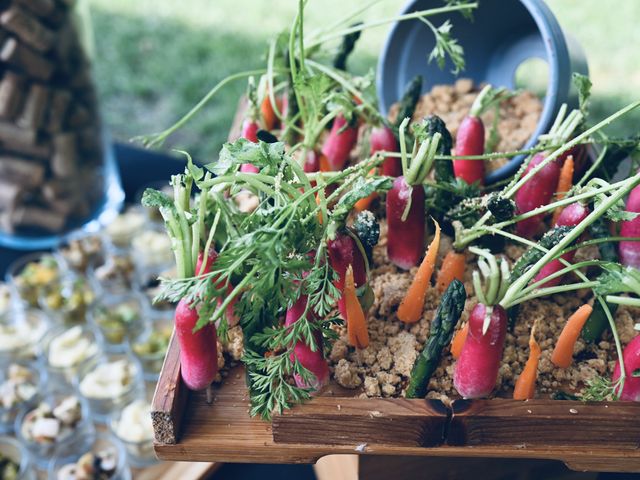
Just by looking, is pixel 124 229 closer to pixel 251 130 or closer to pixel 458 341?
pixel 251 130

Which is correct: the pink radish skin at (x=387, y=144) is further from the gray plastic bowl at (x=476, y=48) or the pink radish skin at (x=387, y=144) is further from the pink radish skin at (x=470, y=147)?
the gray plastic bowl at (x=476, y=48)

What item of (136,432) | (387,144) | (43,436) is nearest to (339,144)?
(387,144)

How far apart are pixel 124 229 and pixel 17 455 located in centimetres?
72

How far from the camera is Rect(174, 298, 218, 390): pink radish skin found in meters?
0.83

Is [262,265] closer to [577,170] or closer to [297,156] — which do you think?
[297,156]

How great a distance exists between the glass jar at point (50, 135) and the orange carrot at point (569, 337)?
1376mm

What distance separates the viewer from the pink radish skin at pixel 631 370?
2.71 feet

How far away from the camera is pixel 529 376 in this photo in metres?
0.83

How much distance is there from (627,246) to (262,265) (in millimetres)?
529

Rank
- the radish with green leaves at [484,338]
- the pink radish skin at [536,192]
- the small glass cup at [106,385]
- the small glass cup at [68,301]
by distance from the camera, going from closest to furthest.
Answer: the radish with green leaves at [484,338], the pink radish skin at [536,192], the small glass cup at [106,385], the small glass cup at [68,301]

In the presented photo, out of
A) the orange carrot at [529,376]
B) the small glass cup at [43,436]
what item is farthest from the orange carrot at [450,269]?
the small glass cup at [43,436]

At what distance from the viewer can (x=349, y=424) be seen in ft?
2.64

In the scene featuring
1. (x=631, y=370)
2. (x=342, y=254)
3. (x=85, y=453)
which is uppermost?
(x=342, y=254)

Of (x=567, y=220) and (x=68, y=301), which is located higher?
(x=567, y=220)
